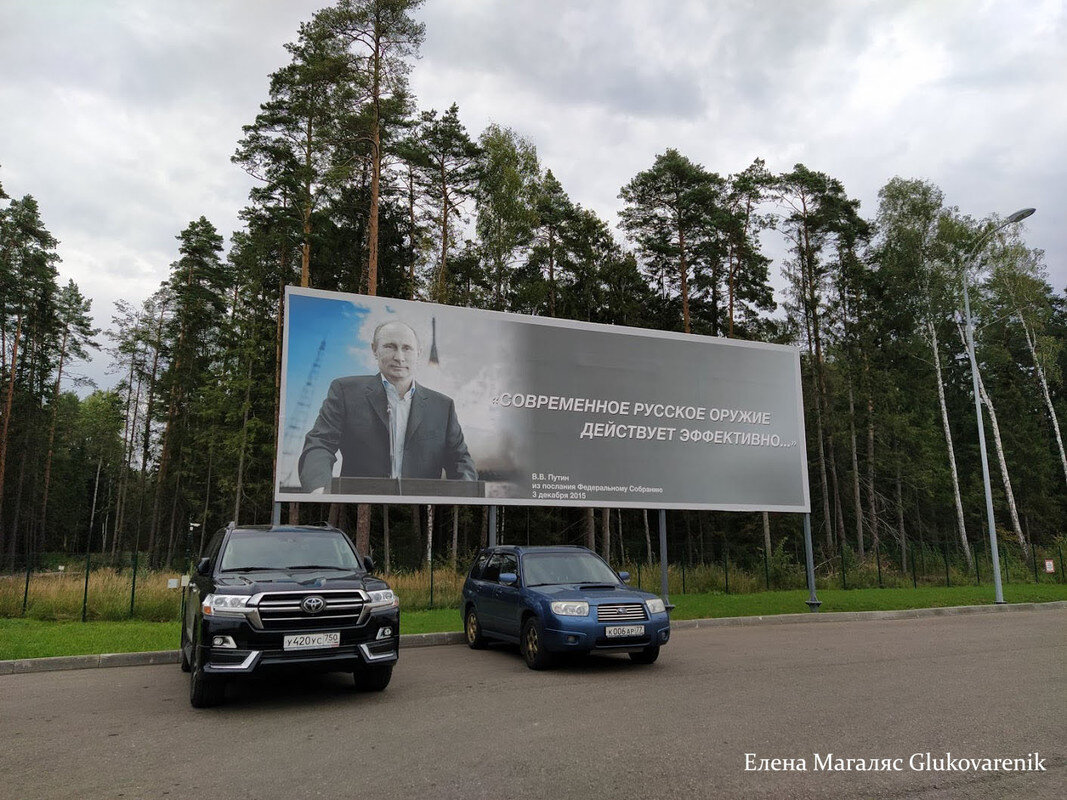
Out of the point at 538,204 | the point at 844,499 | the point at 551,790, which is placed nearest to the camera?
the point at 551,790

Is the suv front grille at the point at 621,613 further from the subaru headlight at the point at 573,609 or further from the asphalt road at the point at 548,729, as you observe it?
the asphalt road at the point at 548,729

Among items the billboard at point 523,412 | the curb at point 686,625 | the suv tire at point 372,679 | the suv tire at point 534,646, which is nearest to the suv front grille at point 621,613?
the suv tire at point 534,646

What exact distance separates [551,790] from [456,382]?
45.2 ft

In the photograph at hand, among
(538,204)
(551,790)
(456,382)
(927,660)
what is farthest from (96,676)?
(538,204)

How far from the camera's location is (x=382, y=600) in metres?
7.88

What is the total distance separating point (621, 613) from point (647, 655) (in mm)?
1105

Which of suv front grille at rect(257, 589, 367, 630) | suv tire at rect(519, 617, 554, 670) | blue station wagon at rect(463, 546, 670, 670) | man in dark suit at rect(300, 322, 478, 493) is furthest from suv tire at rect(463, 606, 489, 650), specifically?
suv front grille at rect(257, 589, 367, 630)

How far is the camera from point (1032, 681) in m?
8.55

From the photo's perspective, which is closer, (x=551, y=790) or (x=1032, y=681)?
(x=551, y=790)

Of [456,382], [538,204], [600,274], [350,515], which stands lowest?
[350,515]

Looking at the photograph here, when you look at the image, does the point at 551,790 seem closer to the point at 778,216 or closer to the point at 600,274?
the point at 600,274

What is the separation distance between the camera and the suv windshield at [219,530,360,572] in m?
8.38

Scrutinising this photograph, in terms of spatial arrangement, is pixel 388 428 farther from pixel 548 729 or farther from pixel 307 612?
pixel 548 729

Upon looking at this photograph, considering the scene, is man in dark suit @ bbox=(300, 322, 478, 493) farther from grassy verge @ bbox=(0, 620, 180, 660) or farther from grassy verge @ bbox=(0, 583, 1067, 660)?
grassy verge @ bbox=(0, 620, 180, 660)
